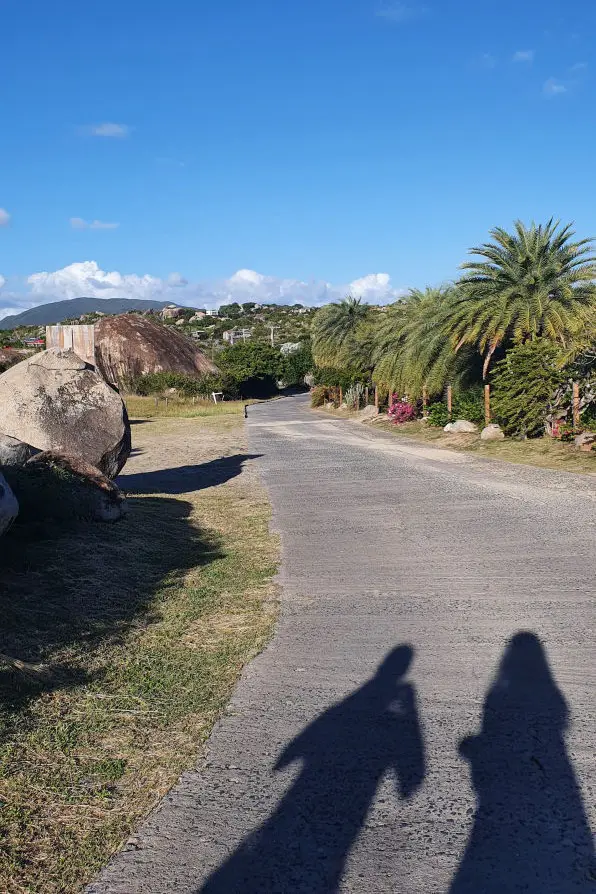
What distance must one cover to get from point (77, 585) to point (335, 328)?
37792 millimetres

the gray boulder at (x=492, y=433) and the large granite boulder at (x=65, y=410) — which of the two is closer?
the large granite boulder at (x=65, y=410)

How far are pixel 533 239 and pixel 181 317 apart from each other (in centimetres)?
12791

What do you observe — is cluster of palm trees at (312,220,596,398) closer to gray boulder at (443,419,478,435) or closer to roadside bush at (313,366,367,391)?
gray boulder at (443,419,478,435)

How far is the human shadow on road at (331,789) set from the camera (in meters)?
2.75

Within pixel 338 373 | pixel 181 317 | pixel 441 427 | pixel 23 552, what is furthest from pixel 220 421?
pixel 181 317

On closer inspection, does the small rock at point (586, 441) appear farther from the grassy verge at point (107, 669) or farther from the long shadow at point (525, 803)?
the long shadow at point (525, 803)

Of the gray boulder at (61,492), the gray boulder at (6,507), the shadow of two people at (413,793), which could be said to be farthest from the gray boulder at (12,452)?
the shadow of two people at (413,793)

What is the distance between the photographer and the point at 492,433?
19438 millimetres

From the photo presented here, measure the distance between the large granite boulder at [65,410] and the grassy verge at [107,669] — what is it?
168cm

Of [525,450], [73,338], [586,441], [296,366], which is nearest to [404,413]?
[525,450]

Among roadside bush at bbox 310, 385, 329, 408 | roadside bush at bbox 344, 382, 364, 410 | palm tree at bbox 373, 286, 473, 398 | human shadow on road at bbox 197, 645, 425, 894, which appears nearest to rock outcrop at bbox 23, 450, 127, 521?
human shadow on road at bbox 197, 645, 425, 894

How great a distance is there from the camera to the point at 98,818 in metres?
3.12

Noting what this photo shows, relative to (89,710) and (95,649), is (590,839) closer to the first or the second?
(89,710)

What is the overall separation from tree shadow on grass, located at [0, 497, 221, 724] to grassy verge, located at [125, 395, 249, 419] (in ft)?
101
